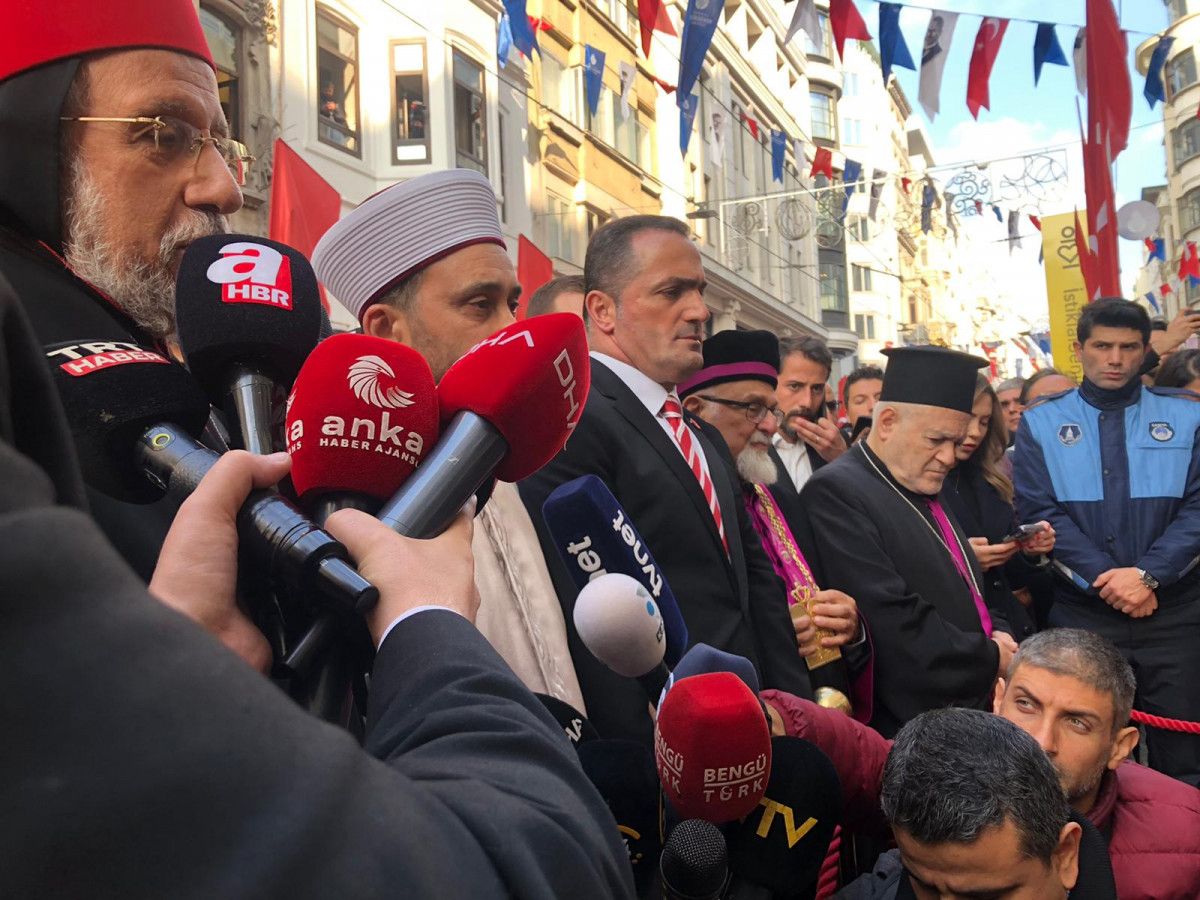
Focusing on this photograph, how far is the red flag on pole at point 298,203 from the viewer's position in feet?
21.5

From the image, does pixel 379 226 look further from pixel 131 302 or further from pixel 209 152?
pixel 131 302

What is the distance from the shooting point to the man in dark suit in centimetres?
283

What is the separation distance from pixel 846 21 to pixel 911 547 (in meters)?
6.61

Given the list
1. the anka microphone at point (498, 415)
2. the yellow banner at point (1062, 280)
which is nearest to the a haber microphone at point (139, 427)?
the anka microphone at point (498, 415)

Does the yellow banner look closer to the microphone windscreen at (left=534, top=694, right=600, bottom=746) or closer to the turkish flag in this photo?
the turkish flag

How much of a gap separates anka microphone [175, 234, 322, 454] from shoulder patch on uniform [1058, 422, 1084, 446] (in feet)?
15.3

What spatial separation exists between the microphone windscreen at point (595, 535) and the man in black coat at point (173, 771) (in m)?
0.83

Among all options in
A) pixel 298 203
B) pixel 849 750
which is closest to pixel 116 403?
pixel 849 750

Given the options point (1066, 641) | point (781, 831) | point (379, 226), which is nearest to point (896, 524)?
point (1066, 641)

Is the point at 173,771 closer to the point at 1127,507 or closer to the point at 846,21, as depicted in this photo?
the point at 1127,507

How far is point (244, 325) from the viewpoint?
1.13 m

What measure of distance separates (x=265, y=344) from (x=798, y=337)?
5.60m

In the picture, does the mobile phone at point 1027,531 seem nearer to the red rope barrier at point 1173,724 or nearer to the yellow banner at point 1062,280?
the red rope barrier at point 1173,724

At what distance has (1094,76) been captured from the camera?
8.15 metres
